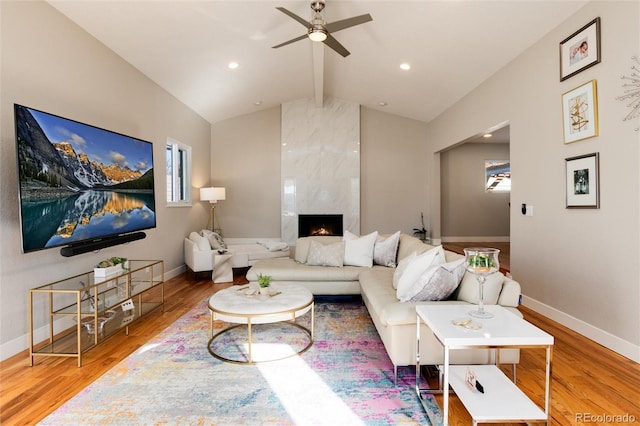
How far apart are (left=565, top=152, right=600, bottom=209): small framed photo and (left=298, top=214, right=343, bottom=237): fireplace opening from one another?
4.59 meters

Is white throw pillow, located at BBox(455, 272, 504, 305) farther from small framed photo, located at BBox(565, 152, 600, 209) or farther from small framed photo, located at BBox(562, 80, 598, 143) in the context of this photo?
small framed photo, located at BBox(562, 80, 598, 143)

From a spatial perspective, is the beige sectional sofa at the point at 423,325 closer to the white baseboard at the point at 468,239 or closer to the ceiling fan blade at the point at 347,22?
the ceiling fan blade at the point at 347,22

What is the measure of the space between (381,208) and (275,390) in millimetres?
5717

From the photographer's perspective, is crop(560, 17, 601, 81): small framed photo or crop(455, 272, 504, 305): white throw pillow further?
crop(560, 17, 601, 81): small framed photo

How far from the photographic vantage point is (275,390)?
216 cm

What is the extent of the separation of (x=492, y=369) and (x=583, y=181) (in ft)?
6.79

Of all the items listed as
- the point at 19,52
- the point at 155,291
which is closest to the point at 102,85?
the point at 19,52

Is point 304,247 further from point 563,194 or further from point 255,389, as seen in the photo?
point 563,194

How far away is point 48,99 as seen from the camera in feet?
9.80

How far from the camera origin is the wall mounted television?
8.08 ft

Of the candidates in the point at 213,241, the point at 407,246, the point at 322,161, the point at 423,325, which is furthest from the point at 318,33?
the point at 322,161

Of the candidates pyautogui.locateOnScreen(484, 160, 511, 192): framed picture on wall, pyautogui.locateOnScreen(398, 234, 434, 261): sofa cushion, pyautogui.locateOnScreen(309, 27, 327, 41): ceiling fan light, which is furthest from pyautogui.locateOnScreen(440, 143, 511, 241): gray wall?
pyautogui.locateOnScreen(309, 27, 327, 41): ceiling fan light

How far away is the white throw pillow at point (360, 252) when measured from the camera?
4.08 meters

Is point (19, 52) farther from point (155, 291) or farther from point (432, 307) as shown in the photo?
point (432, 307)
